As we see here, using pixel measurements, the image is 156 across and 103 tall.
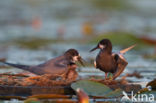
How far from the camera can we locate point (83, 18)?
760 inches

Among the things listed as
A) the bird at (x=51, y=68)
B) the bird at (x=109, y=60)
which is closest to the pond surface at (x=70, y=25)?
the bird at (x=109, y=60)

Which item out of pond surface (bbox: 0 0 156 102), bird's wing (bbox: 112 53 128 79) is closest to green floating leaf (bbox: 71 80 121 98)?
bird's wing (bbox: 112 53 128 79)

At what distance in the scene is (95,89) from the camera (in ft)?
18.3

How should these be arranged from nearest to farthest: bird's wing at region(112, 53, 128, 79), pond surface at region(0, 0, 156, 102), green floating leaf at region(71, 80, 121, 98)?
green floating leaf at region(71, 80, 121, 98) → bird's wing at region(112, 53, 128, 79) → pond surface at region(0, 0, 156, 102)

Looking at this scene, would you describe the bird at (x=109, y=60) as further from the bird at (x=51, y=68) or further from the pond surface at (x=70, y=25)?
the pond surface at (x=70, y=25)

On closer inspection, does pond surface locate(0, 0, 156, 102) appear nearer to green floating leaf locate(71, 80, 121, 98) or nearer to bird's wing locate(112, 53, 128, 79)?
bird's wing locate(112, 53, 128, 79)

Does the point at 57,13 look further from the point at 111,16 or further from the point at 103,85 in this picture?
the point at 103,85

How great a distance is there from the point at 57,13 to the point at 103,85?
597 inches

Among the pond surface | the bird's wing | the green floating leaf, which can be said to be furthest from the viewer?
the pond surface

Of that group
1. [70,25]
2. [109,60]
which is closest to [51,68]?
[109,60]

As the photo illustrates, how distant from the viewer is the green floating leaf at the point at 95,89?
552 cm

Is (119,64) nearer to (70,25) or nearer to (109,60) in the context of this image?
(109,60)

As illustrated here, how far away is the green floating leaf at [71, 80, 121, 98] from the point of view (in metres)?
5.52

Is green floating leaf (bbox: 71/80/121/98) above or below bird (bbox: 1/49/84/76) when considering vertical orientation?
below
